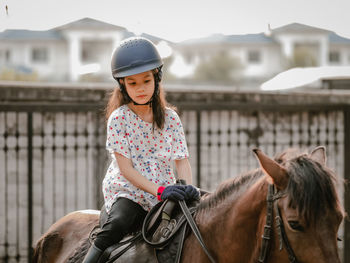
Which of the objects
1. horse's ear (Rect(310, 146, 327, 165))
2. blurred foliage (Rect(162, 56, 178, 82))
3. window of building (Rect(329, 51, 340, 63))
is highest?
window of building (Rect(329, 51, 340, 63))

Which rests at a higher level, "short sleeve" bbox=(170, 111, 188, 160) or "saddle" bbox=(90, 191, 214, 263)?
"short sleeve" bbox=(170, 111, 188, 160)

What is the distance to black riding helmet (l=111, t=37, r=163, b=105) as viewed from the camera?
315 centimetres

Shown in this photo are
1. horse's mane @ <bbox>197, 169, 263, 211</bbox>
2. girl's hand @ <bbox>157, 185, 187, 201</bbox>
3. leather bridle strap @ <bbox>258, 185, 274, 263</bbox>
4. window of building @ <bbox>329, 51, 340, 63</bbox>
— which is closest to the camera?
leather bridle strap @ <bbox>258, 185, 274, 263</bbox>

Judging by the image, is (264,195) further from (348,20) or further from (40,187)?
(40,187)

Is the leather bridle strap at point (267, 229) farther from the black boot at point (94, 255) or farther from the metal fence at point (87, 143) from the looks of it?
the metal fence at point (87, 143)

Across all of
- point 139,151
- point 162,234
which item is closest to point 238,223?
point 162,234

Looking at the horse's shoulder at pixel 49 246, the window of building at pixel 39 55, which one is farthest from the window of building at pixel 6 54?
the horse's shoulder at pixel 49 246

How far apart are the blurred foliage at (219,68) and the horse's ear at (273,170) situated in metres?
51.1

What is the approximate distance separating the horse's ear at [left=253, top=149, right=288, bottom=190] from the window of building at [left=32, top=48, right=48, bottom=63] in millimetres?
51804

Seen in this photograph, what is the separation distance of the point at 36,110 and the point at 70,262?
3666mm

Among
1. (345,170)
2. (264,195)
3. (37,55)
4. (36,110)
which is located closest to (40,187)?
(36,110)

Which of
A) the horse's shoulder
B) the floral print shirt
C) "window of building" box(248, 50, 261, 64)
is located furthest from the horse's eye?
"window of building" box(248, 50, 261, 64)

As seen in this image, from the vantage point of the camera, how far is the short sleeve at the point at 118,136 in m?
3.14

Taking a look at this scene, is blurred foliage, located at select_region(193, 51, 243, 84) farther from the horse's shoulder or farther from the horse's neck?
the horse's neck
